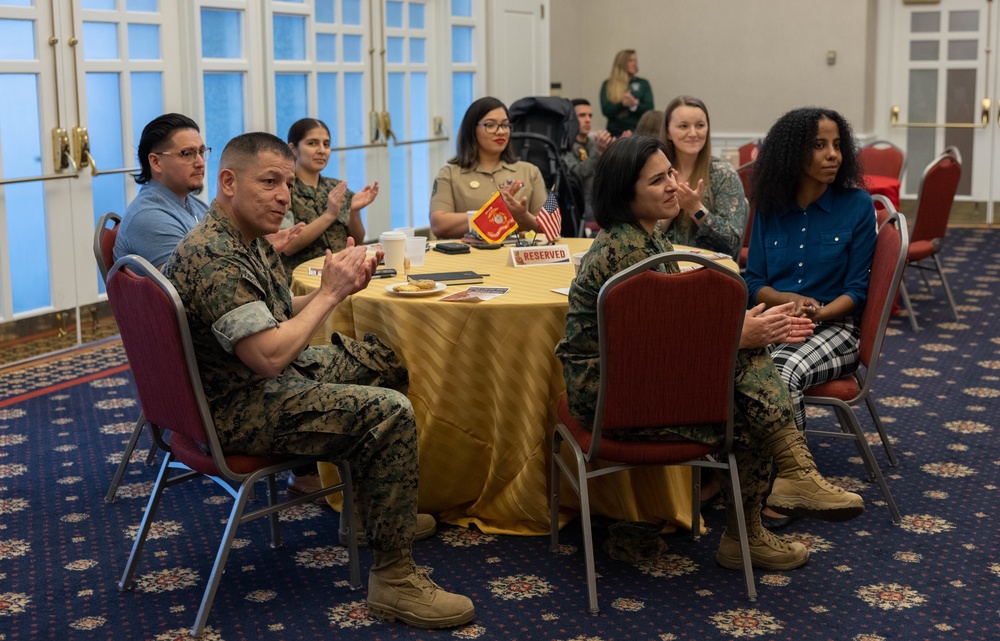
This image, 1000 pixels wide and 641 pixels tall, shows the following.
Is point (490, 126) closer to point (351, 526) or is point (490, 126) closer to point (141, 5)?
point (351, 526)

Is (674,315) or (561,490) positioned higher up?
(674,315)

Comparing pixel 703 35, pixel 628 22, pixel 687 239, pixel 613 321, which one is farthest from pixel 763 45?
pixel 613 321

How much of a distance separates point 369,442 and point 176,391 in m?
0.48

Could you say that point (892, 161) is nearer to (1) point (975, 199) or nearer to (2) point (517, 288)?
(1) point (975, 199)

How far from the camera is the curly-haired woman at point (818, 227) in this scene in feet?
12.0

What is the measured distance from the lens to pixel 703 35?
433 inches

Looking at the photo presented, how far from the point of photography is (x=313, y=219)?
4.62 m

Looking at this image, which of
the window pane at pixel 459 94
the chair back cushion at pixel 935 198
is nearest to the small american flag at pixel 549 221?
the chair back cushion at pixel 935 198

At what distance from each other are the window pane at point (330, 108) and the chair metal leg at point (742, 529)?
5371 mm

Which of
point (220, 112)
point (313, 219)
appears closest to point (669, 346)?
point (313, 219)

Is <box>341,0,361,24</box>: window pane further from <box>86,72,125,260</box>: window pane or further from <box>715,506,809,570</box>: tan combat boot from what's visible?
<box>715,506,809,570</box>: tan combat boot

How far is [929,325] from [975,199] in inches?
182

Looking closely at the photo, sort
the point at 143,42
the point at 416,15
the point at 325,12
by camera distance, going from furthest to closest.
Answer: the point at 416,15 → the point at 325,12 → the point at 143,42

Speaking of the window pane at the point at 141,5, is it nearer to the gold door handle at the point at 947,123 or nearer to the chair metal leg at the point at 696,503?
the chair metal leg at the point at 696,503
